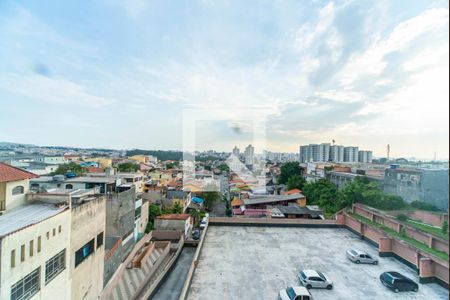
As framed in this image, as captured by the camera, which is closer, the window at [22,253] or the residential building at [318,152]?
the window at [22,253]

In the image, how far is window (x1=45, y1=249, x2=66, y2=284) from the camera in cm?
458

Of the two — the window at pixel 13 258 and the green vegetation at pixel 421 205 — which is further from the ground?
the window at pixel 13 258

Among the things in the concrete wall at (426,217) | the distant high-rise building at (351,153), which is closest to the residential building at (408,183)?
the concrete wall at (426,217)

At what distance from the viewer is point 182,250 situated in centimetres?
1070

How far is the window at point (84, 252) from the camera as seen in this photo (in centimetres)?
555

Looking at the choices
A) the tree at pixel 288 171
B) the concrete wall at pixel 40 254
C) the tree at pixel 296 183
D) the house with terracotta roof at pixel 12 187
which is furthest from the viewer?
the tree at pixel 288 171

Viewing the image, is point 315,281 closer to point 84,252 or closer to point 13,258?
point 84,252

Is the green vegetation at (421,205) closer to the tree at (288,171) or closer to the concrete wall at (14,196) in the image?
the concrete wall at (14,196)

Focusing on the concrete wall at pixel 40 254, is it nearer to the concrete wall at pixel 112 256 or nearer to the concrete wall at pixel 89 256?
the concrete wall at pixel 89 256

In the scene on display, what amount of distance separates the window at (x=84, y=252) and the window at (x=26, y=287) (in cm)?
118

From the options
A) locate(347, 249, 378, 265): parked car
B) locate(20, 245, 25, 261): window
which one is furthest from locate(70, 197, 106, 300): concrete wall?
locate(347, 249, 378, 265): parked car

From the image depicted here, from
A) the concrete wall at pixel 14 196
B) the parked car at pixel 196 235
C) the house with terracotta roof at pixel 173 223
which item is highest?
the concrete wall at pixel 14 196

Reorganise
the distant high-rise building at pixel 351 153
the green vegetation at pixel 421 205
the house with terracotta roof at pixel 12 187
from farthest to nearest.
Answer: the distant high-rise building at pixel 351 153
the green vegetation at pixel 421 205
the house with terracotta roof at pixel 12 187

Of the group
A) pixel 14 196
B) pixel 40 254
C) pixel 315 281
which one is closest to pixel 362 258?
pixel 315 281
